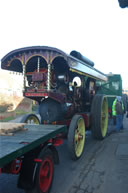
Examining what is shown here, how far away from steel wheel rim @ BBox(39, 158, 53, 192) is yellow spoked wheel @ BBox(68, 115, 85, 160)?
107 centimetres

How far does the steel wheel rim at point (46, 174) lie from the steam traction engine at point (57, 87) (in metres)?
1.07

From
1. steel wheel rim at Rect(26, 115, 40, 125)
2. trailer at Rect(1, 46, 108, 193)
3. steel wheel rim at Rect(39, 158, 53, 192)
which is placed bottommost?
steel wheel rim at Rect(39, 158, 53, 192)

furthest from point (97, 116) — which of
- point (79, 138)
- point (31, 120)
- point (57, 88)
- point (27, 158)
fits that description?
point (27, 158)

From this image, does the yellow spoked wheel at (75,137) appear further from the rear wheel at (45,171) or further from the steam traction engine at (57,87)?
the rear wheel at (45,171)

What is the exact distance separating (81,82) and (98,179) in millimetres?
2973

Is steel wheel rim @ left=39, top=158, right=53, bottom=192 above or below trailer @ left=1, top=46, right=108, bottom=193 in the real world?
below

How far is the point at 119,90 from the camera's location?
9.96 metres

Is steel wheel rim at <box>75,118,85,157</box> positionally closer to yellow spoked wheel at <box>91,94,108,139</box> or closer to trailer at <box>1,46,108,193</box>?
trailer at <box>1,46,108,193</box>

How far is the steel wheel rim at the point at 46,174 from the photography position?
2.58m

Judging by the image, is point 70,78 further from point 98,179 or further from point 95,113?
point 98,179

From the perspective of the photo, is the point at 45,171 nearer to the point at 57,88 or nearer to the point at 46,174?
the point at 46,174

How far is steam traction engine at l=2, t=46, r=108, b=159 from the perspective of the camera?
162 inches

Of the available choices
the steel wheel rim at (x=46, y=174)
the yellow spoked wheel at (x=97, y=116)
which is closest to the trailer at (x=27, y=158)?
the steel wheel rim at (x=46, y=174)

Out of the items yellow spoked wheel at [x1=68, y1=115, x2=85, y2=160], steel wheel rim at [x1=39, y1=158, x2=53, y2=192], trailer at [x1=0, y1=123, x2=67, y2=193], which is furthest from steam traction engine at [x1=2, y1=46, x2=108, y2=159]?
trailer at [x1=0, y1=123, x2=67, y2=193]
